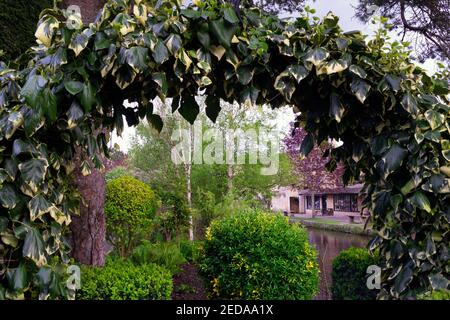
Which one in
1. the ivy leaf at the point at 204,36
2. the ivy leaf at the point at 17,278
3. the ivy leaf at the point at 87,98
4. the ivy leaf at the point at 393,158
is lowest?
the ivy leaf at the point at 17,278

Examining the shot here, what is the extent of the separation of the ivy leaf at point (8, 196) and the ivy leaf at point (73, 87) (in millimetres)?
566

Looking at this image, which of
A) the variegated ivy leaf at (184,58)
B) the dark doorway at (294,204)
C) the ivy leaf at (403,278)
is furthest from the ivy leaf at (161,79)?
the dark doorway at (294,204)

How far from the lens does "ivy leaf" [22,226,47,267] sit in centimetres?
197

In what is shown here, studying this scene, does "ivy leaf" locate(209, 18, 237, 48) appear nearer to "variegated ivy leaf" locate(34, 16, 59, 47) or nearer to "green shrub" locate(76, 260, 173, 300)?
"variegated ivy leaf" locate(34, 16, 59, 47)

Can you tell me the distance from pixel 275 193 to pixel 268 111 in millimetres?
3137

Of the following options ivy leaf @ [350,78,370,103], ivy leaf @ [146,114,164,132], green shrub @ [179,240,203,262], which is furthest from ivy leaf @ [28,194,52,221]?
green shrub @ [179,240,203,262]

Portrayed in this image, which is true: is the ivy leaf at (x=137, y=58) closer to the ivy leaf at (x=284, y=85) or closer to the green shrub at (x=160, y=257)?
the ivy leaf at (x=284, y=85)

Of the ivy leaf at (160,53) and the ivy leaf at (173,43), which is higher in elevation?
the ivy leaf at (173,43)

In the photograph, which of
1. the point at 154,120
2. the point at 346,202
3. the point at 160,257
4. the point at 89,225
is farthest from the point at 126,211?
the point at 346,202

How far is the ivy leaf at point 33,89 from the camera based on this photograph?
6.24 feet
